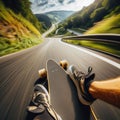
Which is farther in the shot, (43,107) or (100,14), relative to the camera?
(100,14)

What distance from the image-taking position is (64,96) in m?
3.20

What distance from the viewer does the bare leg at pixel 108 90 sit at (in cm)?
203

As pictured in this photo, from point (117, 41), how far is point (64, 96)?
19.3ft

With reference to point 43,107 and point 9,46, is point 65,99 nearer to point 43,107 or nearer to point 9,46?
point 43,107

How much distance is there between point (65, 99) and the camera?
10.2ft

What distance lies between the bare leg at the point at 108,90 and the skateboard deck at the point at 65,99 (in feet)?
1.26

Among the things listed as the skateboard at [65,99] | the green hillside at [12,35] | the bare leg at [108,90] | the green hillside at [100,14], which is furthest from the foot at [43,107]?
the green hillside at [100,14]

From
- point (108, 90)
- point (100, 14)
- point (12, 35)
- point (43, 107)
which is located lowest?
point (100, 14)

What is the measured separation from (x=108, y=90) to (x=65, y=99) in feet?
3.45

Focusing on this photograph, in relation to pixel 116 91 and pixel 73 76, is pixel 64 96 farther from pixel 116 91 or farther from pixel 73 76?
pixel 116 91

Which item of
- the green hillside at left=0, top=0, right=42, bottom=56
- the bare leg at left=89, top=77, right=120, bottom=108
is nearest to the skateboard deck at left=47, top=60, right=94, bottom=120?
the bare leg at left=89, top=77, right=120, bottom=108

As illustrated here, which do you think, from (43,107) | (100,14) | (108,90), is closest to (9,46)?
(43,107)

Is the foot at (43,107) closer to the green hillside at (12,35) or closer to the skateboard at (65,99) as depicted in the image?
the skateboard at (65,99)

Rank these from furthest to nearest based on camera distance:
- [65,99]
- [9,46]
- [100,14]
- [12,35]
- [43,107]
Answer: [100,14], [12,35], [9,46], [65,99], [43,107]
